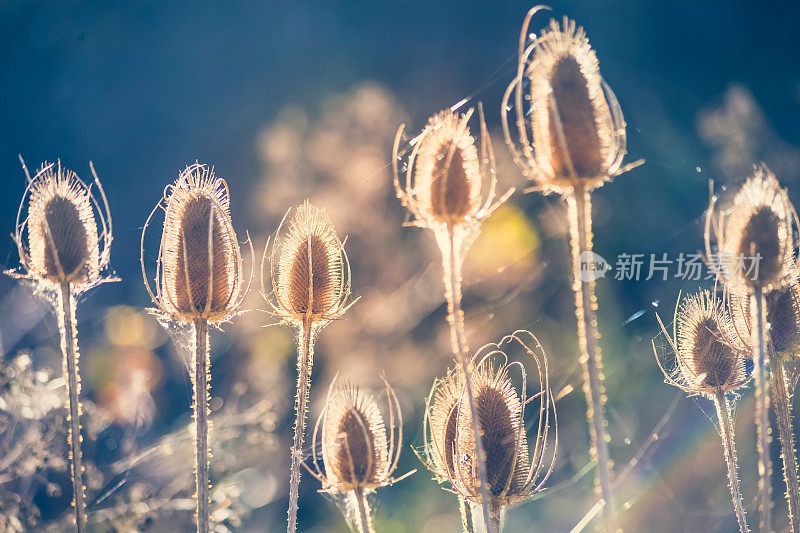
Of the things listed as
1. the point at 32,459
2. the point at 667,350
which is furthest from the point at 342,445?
the point at 32,459

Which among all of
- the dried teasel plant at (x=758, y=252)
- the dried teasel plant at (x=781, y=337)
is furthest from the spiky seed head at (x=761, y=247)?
the dried teasel plant at (x=781, y=337)

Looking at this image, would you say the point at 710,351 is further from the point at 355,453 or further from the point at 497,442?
the point at 355,453

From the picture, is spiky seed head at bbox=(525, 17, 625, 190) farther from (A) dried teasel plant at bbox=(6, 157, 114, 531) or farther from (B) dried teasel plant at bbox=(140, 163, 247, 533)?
(A) dried teasel plant at bbox=(6, 157, 114, 531)

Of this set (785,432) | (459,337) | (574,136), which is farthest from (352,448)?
(785,432)

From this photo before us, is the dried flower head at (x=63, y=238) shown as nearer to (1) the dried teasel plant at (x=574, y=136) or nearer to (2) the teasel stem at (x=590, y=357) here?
(1) the dried teasel plant at (x=574, y=136)

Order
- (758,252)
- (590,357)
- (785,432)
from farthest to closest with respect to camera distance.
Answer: (785,432)
(758,252)
(590,357)

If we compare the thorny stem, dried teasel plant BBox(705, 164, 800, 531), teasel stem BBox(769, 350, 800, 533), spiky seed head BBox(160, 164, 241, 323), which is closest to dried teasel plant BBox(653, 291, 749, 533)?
teasel stem BBox(769, 350, 800, 533)
